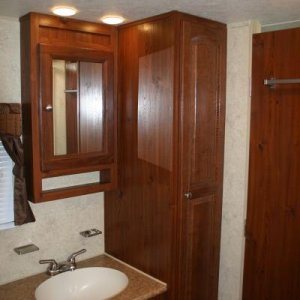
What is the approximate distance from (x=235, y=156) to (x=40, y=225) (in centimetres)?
121

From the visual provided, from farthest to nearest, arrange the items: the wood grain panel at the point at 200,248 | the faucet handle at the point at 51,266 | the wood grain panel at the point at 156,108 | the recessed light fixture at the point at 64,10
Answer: the faucet handle at the point at 51,266 → the wood grain panel at the point at 200,248 → the wood grain panel at the point at 156,108 → the recessed light fixture at the point at 64,10

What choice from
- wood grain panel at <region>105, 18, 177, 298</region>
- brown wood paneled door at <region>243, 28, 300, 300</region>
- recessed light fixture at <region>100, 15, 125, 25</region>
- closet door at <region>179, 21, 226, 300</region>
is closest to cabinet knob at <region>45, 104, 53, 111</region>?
wood grain panel at <region>105, 18, 177, 298</region>

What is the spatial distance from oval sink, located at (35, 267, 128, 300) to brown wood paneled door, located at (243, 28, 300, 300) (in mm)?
788

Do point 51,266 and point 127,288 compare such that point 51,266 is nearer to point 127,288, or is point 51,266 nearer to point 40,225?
point 40,225

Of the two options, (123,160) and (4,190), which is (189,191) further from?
(4,190)

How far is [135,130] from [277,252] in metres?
1.04

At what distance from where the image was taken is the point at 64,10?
1.84 m

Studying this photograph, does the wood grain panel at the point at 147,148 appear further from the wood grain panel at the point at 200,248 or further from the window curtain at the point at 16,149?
the window curtain at the point at 16,149

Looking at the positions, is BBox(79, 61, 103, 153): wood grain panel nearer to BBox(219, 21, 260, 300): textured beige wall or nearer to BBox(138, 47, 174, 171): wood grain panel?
BBox(138, 47, 174, 171): wood grain panel

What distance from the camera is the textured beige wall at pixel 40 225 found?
198cm

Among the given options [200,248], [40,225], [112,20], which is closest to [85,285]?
[40,225]

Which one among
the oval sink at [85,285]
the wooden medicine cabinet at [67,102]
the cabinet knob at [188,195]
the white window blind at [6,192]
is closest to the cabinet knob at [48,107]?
the wooden medicine cabinet at [67,102]

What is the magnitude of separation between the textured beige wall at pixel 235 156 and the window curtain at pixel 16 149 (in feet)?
3.80

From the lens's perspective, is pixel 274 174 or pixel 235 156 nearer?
pixel 274 174
